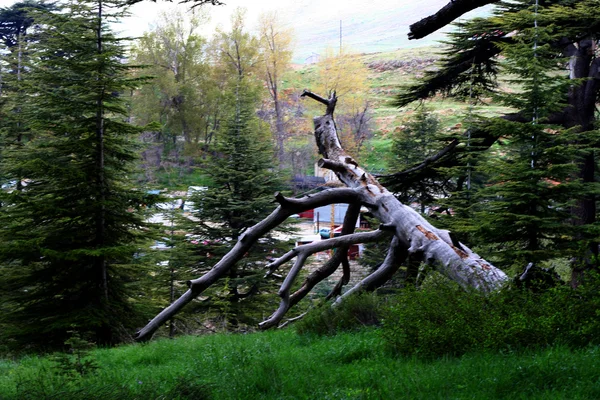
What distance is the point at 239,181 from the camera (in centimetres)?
2238

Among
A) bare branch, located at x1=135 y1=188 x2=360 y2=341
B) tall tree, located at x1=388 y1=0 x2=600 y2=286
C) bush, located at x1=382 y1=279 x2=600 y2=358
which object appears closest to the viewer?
bush, located at x1=382 y1=279 x2=600 y2=358

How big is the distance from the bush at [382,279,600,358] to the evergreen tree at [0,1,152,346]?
30.4ft

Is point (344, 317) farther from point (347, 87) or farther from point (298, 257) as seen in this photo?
point (347, 87)

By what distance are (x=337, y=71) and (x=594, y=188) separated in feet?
124

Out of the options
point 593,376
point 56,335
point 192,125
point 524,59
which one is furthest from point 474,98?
point 192,125

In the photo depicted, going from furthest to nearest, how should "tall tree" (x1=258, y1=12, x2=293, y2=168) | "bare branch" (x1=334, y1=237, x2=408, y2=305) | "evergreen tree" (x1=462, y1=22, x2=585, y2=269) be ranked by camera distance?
1. "tall tree" (x1=258, y1=12, x2=293, y2=168)
2. "evergreen tree" (x1=462, y1=22, x2=585, y2=269)
3. "bare branch" (x1=334, y1=237, x2=408, y2=305)

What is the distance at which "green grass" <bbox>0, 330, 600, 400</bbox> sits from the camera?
392 cm

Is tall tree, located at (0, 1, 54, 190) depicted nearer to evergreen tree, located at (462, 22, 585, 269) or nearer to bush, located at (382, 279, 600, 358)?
evergreen tree, located at (462, 22, 585, 269)

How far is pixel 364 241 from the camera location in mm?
7965

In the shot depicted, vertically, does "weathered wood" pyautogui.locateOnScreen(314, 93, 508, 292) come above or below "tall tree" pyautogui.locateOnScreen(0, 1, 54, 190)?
below

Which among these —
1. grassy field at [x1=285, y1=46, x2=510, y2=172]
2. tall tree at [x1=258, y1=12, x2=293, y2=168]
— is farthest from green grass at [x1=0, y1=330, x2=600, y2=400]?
tall tree at [x1=258, y1=12, x2=293, y2=168]

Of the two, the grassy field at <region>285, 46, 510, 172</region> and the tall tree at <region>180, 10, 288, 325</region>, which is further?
the grassy field at <region>285, 46, 510, 172</region>

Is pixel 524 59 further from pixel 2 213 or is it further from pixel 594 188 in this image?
pixel 2 213

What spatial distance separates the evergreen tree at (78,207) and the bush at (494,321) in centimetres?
926
